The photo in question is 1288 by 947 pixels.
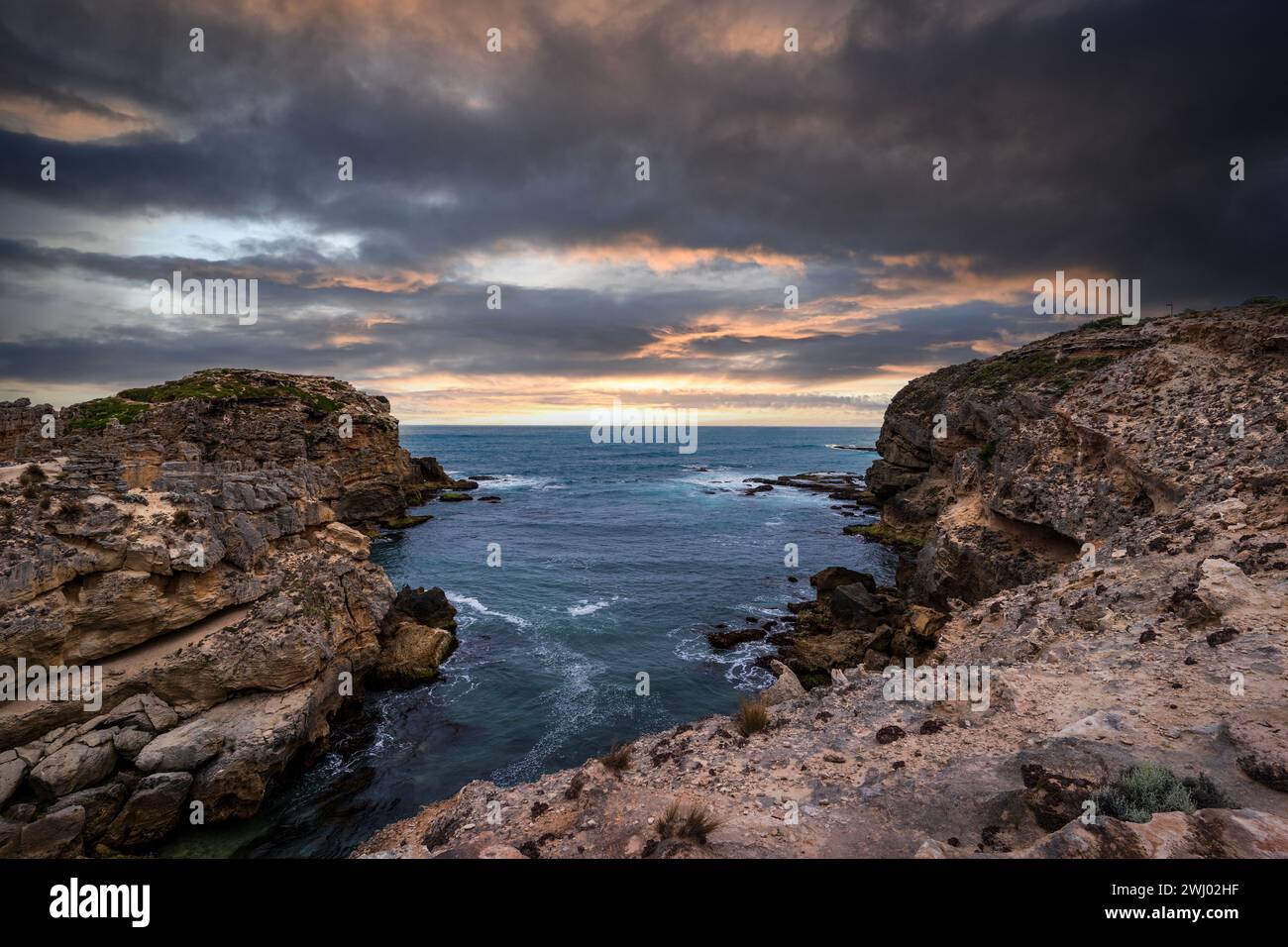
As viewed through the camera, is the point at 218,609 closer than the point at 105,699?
No

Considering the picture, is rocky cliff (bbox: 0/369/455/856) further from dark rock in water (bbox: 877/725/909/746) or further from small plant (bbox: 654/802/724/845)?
dark rock in water (bbox: 877/725/909/746)

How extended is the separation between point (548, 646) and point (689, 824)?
20954 mm

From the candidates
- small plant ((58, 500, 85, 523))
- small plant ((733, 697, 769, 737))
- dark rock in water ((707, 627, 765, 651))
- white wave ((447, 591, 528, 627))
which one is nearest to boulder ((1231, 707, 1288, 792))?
small plant ((733, 697, 769, 737))

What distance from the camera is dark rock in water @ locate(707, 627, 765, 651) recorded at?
1102 inches

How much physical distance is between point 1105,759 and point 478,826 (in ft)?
36.3

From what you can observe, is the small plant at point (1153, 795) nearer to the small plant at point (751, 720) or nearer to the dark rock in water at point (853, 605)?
the small plant at point (751, 720)

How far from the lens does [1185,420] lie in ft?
58.7

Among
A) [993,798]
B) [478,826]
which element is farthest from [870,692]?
[478,826]

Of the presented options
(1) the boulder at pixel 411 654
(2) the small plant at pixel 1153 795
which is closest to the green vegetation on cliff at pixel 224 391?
(1) the boulder at pixel 411 654

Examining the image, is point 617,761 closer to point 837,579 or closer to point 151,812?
point 151,812

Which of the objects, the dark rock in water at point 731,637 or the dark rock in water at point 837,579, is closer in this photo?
the dark rock in water at point 731,637

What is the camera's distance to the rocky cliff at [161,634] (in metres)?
13.2

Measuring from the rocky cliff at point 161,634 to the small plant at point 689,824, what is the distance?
514 inches
